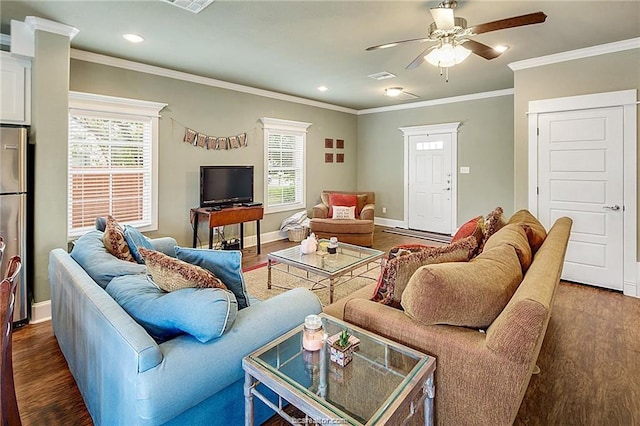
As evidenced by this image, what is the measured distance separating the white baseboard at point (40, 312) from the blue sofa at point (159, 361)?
1.49 meters

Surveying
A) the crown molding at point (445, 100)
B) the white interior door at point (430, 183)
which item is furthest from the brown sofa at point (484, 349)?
the white interior door at point (430, 183)

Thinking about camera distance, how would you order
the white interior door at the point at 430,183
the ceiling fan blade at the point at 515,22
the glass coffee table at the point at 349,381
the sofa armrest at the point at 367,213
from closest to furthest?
1. the glass coffee table at the point at 349,381
2. the ceiling fan blade at the point at 515,22
3. the sofa armrest at the point at 367,213
4. the white interior door at the point at 430,183

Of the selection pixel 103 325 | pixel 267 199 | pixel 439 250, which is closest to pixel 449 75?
pixel 267 199

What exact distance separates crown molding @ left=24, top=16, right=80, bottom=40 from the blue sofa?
7.71 feet

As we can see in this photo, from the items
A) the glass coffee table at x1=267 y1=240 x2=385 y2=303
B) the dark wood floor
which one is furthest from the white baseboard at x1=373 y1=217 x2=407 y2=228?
the dark wood floor

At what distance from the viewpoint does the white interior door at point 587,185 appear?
3.77m

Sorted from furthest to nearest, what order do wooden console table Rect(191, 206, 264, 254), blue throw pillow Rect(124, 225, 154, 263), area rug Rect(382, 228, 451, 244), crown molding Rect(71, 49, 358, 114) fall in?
area rug Rect(382, 228, 451, 244) → wooden console table Rect(191, 206, 264, 254) → crown molding Rect(71, 49, 358, 114) → blue throw pillow Rect(124, 225, 154, 263)

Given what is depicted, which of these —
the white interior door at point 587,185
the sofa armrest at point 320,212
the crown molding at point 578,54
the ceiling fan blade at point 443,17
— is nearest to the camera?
the ceiling fan blade at point 443,17

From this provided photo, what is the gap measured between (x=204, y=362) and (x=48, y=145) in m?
2.81

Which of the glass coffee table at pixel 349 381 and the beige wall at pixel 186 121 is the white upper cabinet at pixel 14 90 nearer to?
the beige wall at pixel 186 121

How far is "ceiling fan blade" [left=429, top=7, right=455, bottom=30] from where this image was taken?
7.92 ft

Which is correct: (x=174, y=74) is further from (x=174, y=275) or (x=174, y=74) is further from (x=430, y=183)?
(x=430, y=183)

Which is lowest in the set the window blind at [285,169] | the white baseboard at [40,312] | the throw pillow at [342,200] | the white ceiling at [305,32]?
the white baseboard at [40,312]

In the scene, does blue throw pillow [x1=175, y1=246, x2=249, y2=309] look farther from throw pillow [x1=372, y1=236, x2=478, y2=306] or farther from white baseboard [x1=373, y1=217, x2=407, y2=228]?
white baseboard [x1=373, y1=217, x2=407, y2=228]
